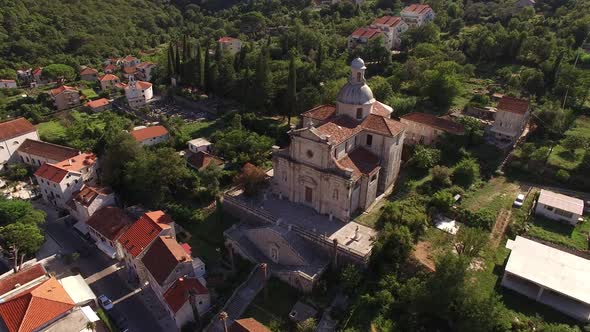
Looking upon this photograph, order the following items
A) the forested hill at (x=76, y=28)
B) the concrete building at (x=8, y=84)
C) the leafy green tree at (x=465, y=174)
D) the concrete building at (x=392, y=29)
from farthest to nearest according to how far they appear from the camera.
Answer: the forested hill at (x=76, y=28) → the concrete building at (x=392, y=29) → the concrete building at (x=8, y=84) → the leafy green tree at (x=465, y=174)

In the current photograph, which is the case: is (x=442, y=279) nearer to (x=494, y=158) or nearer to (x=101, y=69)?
(x=494, y=158)

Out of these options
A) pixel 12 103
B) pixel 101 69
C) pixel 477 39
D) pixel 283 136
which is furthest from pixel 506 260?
pixel 101 69

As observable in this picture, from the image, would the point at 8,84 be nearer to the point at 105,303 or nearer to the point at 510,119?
the point at 105,303

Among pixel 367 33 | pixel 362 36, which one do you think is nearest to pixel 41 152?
pixel 362 36

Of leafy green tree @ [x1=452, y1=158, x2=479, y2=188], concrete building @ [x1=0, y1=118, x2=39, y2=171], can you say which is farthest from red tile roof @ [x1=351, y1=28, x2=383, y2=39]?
concrete building @ [x1=0, y1=118, x2=39, y2=171]

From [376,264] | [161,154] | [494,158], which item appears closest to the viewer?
[376,264]

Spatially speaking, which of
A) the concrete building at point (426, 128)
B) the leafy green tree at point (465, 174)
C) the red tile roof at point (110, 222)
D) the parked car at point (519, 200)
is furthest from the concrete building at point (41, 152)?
the parked car at point (519, 200)

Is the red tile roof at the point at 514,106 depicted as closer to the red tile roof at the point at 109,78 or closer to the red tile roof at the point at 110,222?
the red tile roof at the point at 110,222

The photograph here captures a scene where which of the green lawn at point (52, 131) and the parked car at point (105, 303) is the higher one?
the green lawn at point (52, 131)
